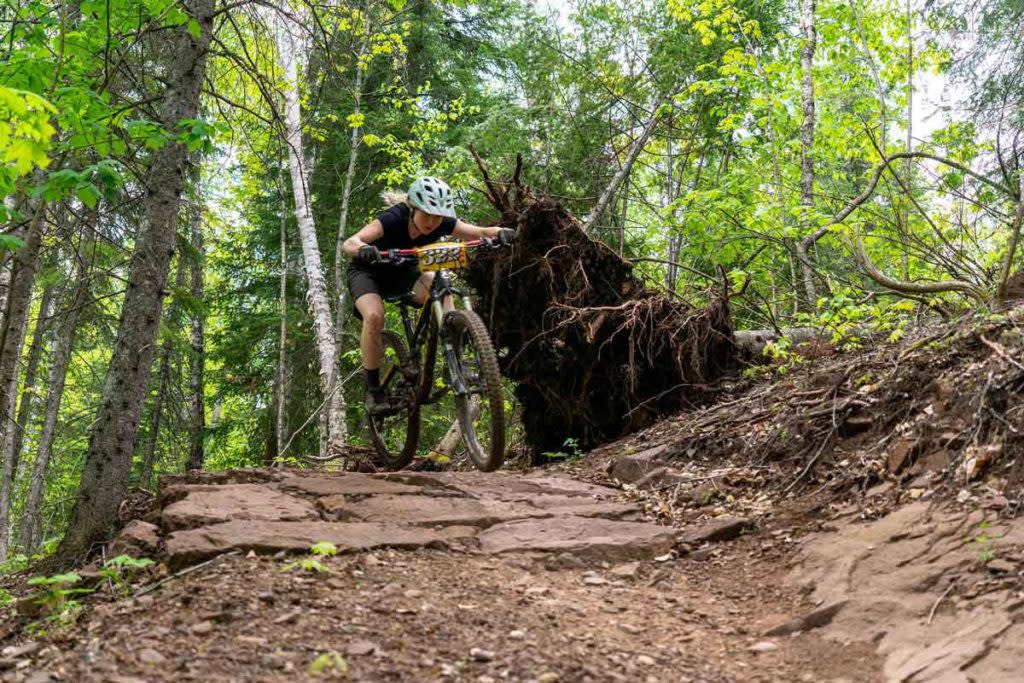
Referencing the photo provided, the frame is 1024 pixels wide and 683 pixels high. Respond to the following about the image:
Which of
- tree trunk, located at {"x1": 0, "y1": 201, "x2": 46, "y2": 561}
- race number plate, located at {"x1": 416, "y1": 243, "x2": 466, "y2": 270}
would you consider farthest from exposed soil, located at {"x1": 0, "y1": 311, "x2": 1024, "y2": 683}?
tree trunk, located at {"x1": 0, "y1": 201, "x2": 46, "y2": 561}

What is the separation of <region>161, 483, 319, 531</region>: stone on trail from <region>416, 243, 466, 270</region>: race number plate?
197 cm

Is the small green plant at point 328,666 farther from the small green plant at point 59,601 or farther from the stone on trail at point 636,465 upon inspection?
the stone on trail at point 636,465

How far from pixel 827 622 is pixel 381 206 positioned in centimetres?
1361

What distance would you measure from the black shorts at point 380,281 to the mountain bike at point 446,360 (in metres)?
0.08

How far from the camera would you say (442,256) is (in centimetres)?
593

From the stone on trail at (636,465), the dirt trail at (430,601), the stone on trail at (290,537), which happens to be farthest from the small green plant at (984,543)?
the stone on trail at (636,465)

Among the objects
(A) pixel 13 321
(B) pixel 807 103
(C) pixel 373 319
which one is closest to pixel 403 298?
(C) pixel 373 319

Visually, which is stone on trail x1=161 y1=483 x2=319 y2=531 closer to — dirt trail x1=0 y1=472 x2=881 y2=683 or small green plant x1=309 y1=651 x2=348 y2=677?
dirt trail x1=0 y1=472 x2=881 y2=683

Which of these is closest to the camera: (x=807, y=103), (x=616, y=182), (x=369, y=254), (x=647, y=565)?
(x=647, y=565)

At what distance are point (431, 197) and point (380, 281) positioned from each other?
0.95 m

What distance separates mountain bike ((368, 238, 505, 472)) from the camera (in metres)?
5.84

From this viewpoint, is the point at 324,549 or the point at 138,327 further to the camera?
the point at 138,327

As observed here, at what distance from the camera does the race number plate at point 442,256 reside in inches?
232

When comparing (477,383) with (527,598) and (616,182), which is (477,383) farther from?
(616,182)
